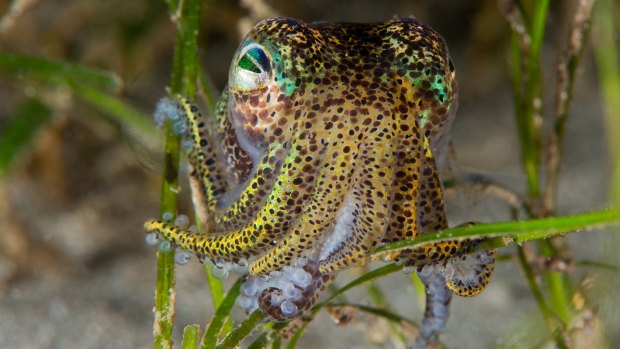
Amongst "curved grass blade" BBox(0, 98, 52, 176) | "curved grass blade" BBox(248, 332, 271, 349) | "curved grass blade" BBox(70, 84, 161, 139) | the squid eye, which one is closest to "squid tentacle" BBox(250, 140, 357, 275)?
the squid eye

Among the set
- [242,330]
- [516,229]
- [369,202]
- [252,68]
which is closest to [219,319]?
[242,330]

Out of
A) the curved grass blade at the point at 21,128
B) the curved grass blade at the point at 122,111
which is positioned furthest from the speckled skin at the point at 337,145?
the curved grass blade at the point at 21,128

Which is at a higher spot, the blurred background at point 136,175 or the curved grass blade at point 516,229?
the curved grass blade at point 516,229

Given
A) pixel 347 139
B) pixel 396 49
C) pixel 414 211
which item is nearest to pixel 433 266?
pixel 414 211

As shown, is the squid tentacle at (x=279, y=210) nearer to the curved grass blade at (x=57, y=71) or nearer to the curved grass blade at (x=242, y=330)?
the curved grass blade at (x=242, y=330)

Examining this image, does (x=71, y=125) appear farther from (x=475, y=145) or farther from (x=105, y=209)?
(x=475, y=145)

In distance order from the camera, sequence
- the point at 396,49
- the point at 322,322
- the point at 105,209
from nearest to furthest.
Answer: the point at 396,49 < the point at 322,322 < the point at 105,209
